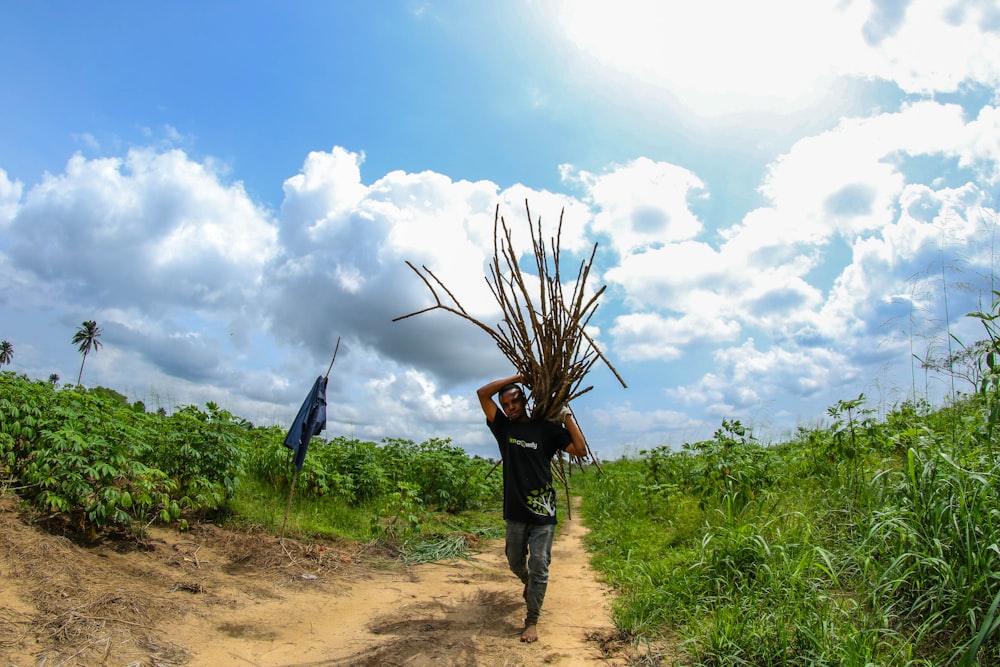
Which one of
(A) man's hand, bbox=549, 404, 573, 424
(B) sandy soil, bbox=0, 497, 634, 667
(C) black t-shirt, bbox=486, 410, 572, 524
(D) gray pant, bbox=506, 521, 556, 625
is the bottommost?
(B) sandy soil, bbox=0, 497, 634, 667

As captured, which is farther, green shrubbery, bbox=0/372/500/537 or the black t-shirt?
green shrubbery, bbox=0/372/500/537

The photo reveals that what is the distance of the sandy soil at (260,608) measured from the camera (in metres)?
3.53

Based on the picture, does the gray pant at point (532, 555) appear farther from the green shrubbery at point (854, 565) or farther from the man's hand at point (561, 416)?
the man's hand at point (561, 416)

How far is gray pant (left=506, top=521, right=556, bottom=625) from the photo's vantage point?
3.85 meters

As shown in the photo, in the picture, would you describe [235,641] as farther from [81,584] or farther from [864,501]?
[864,501]

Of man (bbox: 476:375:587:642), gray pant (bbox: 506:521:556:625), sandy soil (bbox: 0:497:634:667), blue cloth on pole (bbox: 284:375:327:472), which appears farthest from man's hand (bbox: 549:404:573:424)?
blue cloth on pole (bbox: 284:375:327:472)

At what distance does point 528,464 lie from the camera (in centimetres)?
404

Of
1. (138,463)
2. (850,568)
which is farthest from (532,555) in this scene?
(138,463)

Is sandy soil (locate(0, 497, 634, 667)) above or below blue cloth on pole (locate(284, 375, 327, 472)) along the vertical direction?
below

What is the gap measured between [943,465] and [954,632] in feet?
2.94

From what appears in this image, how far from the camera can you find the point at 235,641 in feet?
12.8

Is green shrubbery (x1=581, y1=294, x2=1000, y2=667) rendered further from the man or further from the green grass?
the man

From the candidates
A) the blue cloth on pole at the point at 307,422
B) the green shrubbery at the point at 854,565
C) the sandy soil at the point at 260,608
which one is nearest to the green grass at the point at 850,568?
the green shrubbery at the point at 854,565

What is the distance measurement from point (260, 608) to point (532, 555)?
7.35ft
